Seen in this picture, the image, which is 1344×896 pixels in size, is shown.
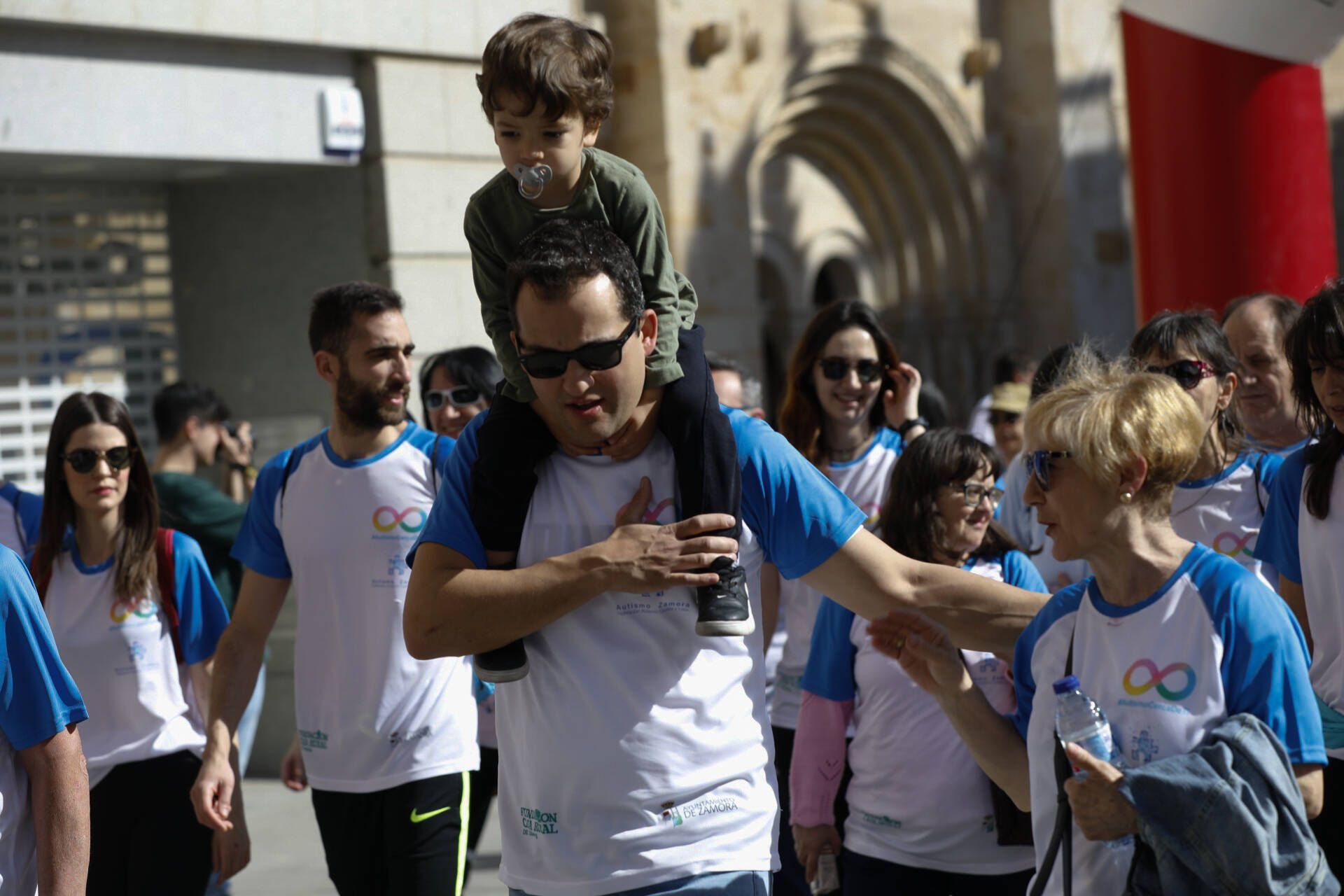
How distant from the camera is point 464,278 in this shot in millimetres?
8883

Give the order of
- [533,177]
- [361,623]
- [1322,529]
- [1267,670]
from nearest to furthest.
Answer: [1267,670], [533,177], [1322,529], [361,623]

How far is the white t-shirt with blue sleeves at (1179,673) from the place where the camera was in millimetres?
2434

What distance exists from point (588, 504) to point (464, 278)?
21.0 ft

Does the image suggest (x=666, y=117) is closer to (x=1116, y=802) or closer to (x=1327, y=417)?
(x=1327, y=417)

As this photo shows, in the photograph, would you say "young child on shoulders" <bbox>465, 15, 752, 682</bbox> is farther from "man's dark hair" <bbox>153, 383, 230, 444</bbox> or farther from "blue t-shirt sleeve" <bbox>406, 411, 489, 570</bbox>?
"man's dark hair" <bbox>153, 383, 230, 444</bbox>

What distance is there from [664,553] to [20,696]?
3.96 feet

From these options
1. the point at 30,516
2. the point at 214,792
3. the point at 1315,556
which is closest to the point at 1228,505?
the point at 1315,556

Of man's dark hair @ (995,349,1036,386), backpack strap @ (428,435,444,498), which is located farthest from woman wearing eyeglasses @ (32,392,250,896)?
man's dark hair @ (995,349,1036,386)

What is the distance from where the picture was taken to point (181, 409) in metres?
6.88

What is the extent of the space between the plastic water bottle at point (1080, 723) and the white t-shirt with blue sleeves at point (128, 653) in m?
2.88

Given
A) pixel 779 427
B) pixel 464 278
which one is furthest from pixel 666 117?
pixel 779 427

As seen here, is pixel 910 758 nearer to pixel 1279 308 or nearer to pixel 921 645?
pixel 921 645

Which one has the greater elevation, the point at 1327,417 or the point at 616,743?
the point at 1327,417

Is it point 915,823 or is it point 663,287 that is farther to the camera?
point 915,823
